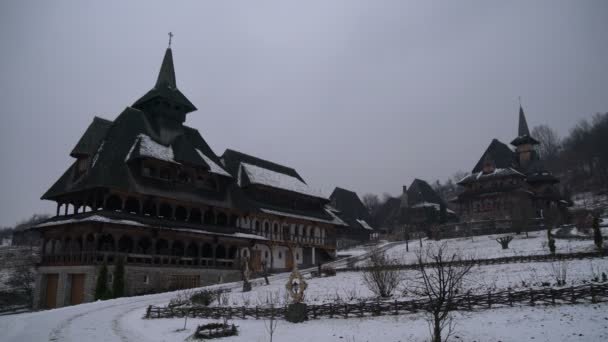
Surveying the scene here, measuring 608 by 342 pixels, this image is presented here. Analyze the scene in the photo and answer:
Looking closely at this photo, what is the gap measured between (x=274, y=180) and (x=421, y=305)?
112 ft

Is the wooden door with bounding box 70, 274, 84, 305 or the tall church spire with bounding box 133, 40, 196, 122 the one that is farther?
the tall church spire with bounding box 133, 40, 196, 122

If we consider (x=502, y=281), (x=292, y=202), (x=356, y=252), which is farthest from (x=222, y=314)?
(x=356, y=252)

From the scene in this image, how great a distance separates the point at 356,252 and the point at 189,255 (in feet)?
81.6

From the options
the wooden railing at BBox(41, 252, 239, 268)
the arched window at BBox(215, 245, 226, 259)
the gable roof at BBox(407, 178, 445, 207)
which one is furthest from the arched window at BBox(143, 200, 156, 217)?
the gable roof at BBox(407, 178, 445, 207)

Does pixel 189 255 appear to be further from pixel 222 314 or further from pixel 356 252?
pixel 356 252

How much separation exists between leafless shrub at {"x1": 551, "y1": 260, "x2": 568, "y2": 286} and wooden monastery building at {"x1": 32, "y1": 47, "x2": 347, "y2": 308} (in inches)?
988

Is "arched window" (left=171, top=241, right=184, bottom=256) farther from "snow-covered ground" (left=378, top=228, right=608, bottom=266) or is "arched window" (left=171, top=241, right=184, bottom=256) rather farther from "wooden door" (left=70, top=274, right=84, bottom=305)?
"snow-covered ground" (left=378, top=228, right=608, bottom=266)

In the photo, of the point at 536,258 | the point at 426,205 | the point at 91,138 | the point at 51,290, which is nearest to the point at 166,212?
the point at 91,138

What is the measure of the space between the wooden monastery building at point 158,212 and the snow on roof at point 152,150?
0.13 m

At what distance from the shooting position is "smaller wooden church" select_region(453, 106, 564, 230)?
60500mm

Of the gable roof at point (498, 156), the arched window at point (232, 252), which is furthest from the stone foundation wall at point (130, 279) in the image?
the gable roof at point (498, 156)

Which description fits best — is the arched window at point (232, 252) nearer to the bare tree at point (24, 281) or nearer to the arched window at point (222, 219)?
the arched window at point (222, 219)

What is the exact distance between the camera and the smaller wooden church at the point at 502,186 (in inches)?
2382

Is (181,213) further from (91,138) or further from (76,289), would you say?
(76,289)
